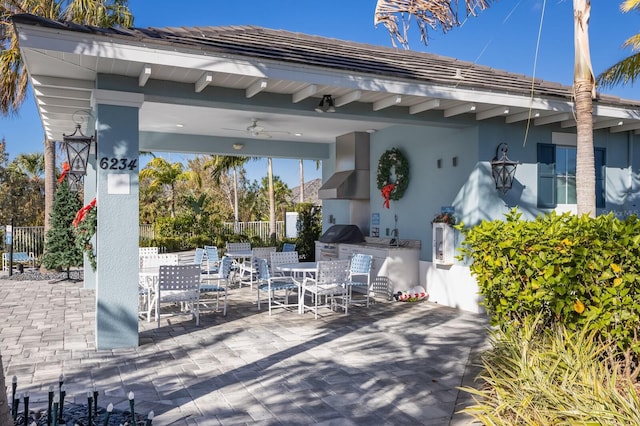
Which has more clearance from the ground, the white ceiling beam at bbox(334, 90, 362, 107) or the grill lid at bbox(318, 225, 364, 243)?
the white ceiling beam at bbox(334, 90, 362, 107)

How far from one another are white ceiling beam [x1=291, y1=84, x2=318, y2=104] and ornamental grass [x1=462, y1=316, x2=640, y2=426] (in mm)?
4325

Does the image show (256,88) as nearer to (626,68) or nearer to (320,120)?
(320,120)

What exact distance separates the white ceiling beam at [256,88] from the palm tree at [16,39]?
8.79 metres

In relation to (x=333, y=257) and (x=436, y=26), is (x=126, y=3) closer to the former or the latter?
(x=333, y=257)

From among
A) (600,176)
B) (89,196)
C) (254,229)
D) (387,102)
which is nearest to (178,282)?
(387,102)

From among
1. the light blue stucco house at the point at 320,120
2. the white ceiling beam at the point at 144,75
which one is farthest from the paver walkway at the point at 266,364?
the white ceiling beam at the point at 144,75

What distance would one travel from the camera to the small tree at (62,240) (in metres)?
13.5

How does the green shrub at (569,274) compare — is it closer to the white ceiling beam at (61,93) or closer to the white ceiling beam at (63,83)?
the white ceiling beam at (63,83)

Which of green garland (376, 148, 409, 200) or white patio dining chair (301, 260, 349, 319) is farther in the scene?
green garland (376, 148, 409, 200)

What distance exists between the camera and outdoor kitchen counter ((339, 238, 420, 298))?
10773mm

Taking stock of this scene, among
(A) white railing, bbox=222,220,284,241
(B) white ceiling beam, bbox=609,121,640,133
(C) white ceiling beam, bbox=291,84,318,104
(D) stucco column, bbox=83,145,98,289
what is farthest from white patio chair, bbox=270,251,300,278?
(A) white railing, bbox=222,220,284,241

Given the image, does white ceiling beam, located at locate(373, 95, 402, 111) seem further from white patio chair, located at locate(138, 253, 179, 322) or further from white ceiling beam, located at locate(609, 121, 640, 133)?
white ceiling beam, located at locate(609, 121, 640, 133)

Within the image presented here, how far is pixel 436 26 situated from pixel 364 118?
2689 millimetres

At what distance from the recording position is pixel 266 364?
609 cm
